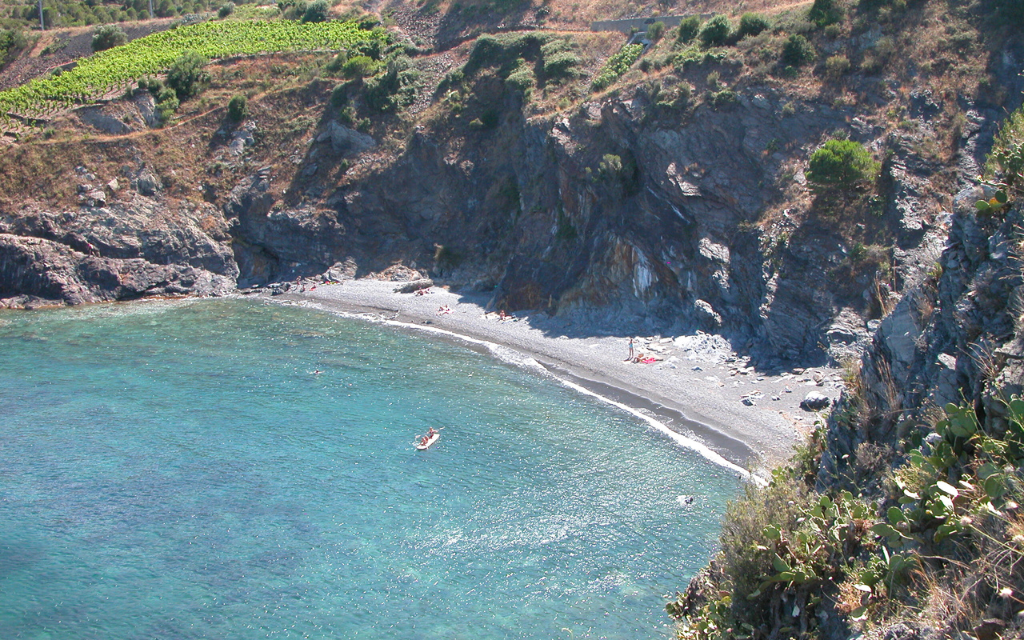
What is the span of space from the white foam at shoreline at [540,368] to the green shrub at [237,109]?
1930 cm

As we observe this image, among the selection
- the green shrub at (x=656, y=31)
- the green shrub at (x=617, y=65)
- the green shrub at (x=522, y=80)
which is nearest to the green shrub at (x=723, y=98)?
the green shrub at (x=617, y=65)

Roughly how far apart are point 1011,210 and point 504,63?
51454 mm

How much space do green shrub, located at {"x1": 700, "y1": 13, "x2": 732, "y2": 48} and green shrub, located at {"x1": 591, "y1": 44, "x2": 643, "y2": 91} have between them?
5.43 metres

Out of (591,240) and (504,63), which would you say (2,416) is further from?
(504,63)

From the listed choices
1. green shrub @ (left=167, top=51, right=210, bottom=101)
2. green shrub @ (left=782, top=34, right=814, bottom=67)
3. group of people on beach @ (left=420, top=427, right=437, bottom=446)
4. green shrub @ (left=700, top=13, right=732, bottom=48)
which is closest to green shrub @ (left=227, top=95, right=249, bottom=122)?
green shrub @ (left=167, top=51, right=210, bottom=101)

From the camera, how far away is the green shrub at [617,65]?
47688 mm

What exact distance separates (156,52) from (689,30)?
52673 millimetres

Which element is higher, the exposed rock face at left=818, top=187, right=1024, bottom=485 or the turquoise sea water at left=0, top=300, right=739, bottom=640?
the exposed rock face at left=818, top=187, right=1024, bottom=485

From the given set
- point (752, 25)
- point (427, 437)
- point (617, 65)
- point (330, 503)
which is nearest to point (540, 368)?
point (427, 437)

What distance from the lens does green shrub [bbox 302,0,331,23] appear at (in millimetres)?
78250

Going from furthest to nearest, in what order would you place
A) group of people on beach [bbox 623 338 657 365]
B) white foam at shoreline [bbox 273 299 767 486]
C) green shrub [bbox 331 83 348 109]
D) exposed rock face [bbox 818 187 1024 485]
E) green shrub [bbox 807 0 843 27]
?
green shrub [bbox 331 83 348 109] < green shrub [bbox 807 0 843 27] < group of people on beach [bbox 623 338 657 365] < white foam at shoreline [bbox 273 299 767 486] < exposed rock face [bbox 818 187 1024 485]

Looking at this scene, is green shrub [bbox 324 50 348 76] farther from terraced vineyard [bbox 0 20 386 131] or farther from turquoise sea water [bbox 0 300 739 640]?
turquoise sea water [bbox 0 300 739 640]

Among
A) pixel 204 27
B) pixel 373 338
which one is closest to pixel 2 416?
pixel 373 338

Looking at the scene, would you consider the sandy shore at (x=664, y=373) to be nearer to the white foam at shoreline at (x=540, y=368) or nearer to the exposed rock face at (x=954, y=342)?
the white foam at shoreline at (x=540, y=368)
